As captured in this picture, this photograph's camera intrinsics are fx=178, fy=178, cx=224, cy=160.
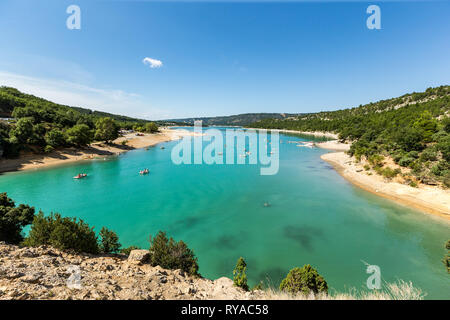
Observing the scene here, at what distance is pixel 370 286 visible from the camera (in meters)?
12.9

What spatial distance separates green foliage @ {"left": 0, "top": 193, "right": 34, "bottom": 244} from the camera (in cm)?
1255

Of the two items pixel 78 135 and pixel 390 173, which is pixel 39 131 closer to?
pixel 78 135

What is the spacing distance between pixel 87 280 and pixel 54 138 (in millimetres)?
56289

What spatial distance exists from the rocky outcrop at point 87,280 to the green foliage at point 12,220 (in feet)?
13.0

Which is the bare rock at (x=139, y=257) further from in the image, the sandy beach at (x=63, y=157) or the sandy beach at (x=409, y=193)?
the sandy beach at (x=63, y=157)

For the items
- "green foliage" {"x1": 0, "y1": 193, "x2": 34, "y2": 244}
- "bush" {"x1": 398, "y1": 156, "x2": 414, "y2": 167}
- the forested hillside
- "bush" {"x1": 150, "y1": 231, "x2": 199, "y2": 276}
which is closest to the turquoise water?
"bush" {"x1": 150, "y1": 231, "x2": 199, "y2": 276}

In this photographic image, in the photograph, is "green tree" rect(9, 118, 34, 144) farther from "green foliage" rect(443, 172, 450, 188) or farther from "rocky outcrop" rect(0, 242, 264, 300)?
"green foliage" rect(443, 172, 450, 188)

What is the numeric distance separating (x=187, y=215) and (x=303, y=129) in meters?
161

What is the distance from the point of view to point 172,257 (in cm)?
1123

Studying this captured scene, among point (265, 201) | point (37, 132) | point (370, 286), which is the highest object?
point (37, 132)
